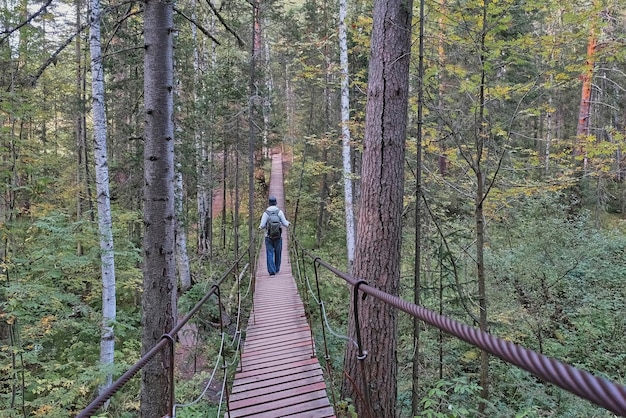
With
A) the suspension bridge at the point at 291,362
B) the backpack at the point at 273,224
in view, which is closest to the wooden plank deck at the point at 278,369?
the suspension bridge at the point at 291,362

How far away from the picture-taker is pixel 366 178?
3.75m

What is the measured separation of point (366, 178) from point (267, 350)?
8.97ft

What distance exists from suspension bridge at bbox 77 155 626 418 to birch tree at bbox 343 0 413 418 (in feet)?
0.94

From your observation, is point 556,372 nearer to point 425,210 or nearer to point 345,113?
point 425,210

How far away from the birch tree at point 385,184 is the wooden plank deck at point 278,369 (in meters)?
0.48

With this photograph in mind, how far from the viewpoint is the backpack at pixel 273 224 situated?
7.99 meters

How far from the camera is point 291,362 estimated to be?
176 inches

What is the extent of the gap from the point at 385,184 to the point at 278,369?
254cm

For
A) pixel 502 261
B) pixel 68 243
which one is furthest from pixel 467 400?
pixel 68 243

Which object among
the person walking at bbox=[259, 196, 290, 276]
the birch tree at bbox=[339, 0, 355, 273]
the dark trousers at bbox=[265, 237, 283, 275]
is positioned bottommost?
the dark trousers at bbox=[265, 237, 283, 275]

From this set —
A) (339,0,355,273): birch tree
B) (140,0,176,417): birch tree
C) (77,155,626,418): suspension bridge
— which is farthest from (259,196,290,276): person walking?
(140,0,176,417): birch tree

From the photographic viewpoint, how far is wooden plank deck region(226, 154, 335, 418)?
3564 millimetres

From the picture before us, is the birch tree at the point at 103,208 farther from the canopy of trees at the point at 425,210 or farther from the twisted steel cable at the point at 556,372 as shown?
the twisted steel cable at the point at 556,372

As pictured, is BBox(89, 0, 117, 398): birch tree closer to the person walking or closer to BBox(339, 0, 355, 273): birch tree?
the person walking
